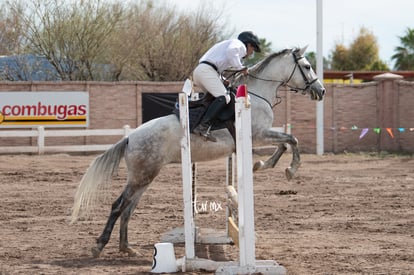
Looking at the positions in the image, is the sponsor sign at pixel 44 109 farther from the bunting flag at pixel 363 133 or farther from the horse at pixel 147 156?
the horse at pixel 147 156

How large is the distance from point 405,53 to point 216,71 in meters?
52.0

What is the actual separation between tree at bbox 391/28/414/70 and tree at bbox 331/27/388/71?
69.0 inches

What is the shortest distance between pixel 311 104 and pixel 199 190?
39.1 ft

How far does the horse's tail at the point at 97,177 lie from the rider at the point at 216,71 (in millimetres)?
1065

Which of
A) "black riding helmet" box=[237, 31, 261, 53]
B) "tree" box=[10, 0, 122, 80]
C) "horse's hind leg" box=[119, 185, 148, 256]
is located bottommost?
"horse's hind leg" box=[119, 185, 148, 256]

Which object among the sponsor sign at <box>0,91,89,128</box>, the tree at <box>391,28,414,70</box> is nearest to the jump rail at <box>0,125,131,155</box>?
the sponsor sign at <box>0,91,89,128</box>

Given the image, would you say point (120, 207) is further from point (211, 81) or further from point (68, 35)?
point (68, 35)

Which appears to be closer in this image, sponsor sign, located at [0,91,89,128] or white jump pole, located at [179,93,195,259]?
white jump pole, located at [179,93,195,259]

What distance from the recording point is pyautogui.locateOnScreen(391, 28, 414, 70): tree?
57938mm

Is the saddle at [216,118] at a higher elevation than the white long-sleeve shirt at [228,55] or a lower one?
lower

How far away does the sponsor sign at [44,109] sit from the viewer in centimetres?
2453

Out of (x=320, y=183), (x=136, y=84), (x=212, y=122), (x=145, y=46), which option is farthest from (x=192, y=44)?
(x=212, y=122)

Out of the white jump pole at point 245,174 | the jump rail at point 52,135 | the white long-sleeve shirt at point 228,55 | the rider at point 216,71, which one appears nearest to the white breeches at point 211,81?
the rider at point 216,71

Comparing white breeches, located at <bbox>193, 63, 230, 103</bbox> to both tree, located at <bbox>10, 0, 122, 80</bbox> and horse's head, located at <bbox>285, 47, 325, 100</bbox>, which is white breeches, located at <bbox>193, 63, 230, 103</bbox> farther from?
tree, located at <bbox>10, 0, 122, 80</bbox>
